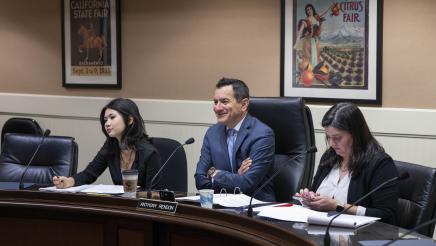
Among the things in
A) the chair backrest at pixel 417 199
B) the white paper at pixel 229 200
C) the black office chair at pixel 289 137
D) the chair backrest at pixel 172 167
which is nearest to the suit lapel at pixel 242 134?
the black office chair at pixel 289 137

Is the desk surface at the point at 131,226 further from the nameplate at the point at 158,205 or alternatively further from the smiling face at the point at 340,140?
the smiling face at the point at 340,140

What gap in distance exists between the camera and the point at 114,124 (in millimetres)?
3537

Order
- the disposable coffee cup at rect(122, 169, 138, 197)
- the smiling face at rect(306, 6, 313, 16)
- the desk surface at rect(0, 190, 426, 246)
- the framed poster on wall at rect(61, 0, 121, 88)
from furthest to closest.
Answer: the framed poster on wall at rect(61, 0, 121, 88), the smiling face at rect(306, 6, 313, 16), the disposable coffee cup at rect(122, 169, 138, 197), the desk surface at rect(0, 190, 426, 246)

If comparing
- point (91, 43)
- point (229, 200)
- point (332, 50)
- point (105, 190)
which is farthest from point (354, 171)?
point (91, 43)

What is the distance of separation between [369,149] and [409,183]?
0.70 feet

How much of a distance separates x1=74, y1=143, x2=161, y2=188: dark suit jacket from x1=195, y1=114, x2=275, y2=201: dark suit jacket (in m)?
0.25

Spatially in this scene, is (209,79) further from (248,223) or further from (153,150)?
(248,223)

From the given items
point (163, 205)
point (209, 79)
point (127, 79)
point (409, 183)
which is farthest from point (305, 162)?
point (127, 79)

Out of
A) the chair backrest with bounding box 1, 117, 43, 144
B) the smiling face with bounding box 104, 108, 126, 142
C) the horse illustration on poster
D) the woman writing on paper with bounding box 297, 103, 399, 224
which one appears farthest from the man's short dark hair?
the chair backrest with bounding box 1, 117, 43, 144

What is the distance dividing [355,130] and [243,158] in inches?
30.9

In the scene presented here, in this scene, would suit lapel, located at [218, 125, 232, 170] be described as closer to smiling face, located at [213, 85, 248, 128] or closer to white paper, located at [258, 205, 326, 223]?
smiling face, located at [213, 85, 248, 128]

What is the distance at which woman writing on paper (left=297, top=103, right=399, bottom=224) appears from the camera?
262cm

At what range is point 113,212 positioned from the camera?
106 inches

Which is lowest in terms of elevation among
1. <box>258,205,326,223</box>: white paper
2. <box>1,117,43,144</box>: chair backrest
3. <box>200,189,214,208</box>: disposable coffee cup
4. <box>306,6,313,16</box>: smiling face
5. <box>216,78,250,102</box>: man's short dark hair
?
<box>258,205,326,223</box>: white paper
